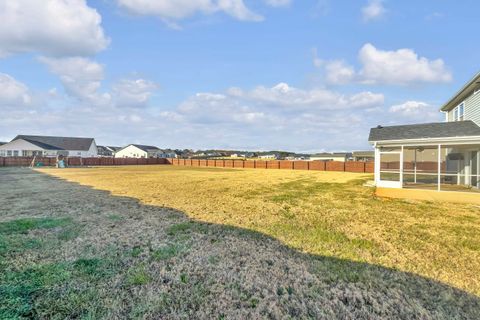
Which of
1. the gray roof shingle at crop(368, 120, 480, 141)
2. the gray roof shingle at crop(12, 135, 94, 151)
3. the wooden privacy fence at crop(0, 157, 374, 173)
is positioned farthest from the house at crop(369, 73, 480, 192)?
the gray roof shingle at crop(12, 135, 94, 151)

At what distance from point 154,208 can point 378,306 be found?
6874 millimetres

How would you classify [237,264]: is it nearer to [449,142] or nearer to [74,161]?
[449,142]

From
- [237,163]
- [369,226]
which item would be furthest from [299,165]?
[369,226]

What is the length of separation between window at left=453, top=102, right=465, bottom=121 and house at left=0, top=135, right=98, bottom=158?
5711 centimetres

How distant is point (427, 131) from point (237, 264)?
12.7 m

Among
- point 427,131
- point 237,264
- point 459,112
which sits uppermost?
point 459,112

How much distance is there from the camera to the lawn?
10.2 ft

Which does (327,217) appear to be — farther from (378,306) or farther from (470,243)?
(378,306)

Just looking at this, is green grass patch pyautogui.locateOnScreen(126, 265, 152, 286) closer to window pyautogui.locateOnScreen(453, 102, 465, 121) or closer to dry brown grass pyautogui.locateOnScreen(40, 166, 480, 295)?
dry brown grass pyautogui.locateOnScreen(40, 166, 480, 295)

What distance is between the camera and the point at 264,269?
4.12 meters

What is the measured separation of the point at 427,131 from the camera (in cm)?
1288

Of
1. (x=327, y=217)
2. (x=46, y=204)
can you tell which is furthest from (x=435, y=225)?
(x=46, y=204)

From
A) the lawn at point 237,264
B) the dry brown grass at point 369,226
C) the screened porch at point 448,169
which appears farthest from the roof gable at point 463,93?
the lawn at point 237,264

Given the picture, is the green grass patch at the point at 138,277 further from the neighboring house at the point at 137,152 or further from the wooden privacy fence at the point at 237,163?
the neighboring house at the point at 137,152
